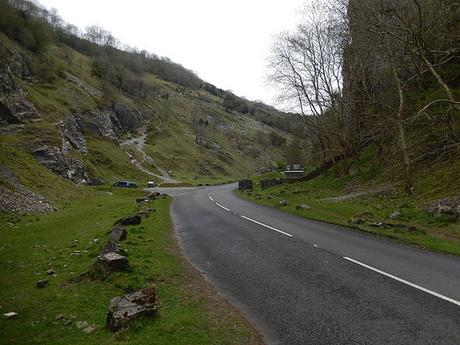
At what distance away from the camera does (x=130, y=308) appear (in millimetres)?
7008

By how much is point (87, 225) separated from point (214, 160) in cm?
10889

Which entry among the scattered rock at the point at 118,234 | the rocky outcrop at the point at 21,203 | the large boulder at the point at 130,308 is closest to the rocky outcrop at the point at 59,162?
the rocky outcrop at the point at 21,203

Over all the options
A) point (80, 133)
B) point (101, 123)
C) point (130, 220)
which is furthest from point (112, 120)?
point (130, 220)

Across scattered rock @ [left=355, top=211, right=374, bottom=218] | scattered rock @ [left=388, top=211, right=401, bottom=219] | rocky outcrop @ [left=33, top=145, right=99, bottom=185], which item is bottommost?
scattered rock @ [left=355, top=211, right=374, bottom=218]

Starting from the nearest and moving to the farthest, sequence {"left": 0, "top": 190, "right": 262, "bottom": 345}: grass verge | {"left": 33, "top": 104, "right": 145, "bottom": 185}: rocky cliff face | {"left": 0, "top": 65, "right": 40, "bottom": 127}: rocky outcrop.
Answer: {"left": 0, "top": 190, "right": 262, "bottom": 345}: grass verge → {"left": 33, "top": 104, "right": 145, "bottom": 185}: rocky cliff face → {"left": 0, "top": 65, "right": 40, "bottom": 127}: rocky outcrop

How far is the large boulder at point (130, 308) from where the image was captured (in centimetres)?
668

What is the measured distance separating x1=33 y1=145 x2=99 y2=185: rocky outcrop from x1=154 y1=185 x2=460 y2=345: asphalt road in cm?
3816

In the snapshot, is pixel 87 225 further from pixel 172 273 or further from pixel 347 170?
pixel 347 170

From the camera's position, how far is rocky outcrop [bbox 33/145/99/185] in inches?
1898

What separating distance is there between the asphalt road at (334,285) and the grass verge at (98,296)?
0.67 m

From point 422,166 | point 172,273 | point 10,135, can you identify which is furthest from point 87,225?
point 10,135

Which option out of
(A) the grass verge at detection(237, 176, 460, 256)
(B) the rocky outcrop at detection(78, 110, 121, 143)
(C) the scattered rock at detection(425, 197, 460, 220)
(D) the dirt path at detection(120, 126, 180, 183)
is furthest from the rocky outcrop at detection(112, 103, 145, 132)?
(C) the scattered rock at detection(425, 197, 460, 220)

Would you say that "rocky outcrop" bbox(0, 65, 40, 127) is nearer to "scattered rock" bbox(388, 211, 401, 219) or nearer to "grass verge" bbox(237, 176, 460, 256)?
"grass verge" bbox(237, 176, 460, 256)

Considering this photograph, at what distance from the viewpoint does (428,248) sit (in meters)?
12.9
